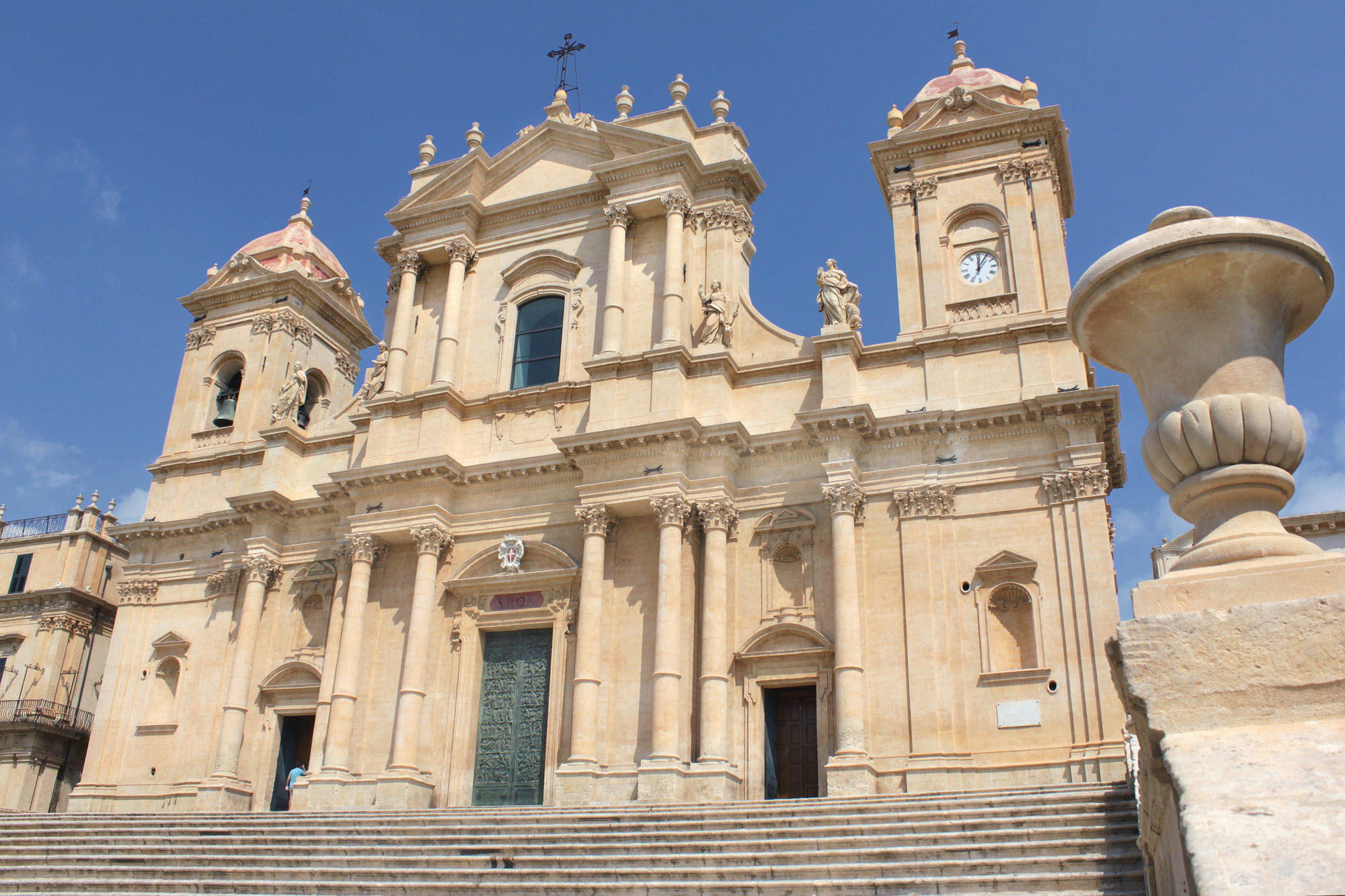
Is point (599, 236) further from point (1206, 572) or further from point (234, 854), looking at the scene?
point (1206, 572)

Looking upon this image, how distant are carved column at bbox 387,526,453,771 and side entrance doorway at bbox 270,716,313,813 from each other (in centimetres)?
326

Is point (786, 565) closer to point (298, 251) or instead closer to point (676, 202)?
point (676, 202)

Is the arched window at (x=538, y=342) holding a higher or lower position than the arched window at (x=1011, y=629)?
higher

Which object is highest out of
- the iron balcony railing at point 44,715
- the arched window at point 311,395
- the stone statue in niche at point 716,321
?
the arched window at point 311,395

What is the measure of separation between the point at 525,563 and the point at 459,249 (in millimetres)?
7438

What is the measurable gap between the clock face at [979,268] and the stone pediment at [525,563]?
9180 millimetres

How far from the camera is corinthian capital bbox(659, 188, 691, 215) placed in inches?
883

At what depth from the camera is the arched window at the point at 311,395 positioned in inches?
1129

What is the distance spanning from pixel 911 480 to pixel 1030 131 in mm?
7436

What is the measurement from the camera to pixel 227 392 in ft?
93.9

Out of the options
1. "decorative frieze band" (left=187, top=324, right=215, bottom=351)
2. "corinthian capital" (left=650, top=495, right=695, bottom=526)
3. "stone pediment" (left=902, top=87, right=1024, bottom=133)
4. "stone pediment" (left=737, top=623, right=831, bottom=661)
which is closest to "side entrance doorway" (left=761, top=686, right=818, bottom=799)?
"stone pediment" (left=737, top=623, right=831, bottom=661)

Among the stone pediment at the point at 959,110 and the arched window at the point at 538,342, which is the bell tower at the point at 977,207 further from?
the arched window at the point at 538,342

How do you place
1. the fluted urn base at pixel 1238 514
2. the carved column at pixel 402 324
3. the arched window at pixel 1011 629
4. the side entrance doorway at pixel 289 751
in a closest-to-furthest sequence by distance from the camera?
1. the fluted urn base at pixel 1238 514
2. the arched window at pixel 1011 629
3. the side entrance doorway at pixel 289 751
4. the carved column at pixel 402 324

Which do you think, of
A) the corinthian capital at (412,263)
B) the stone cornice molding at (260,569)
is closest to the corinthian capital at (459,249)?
the corinthian capital at (412,263)
